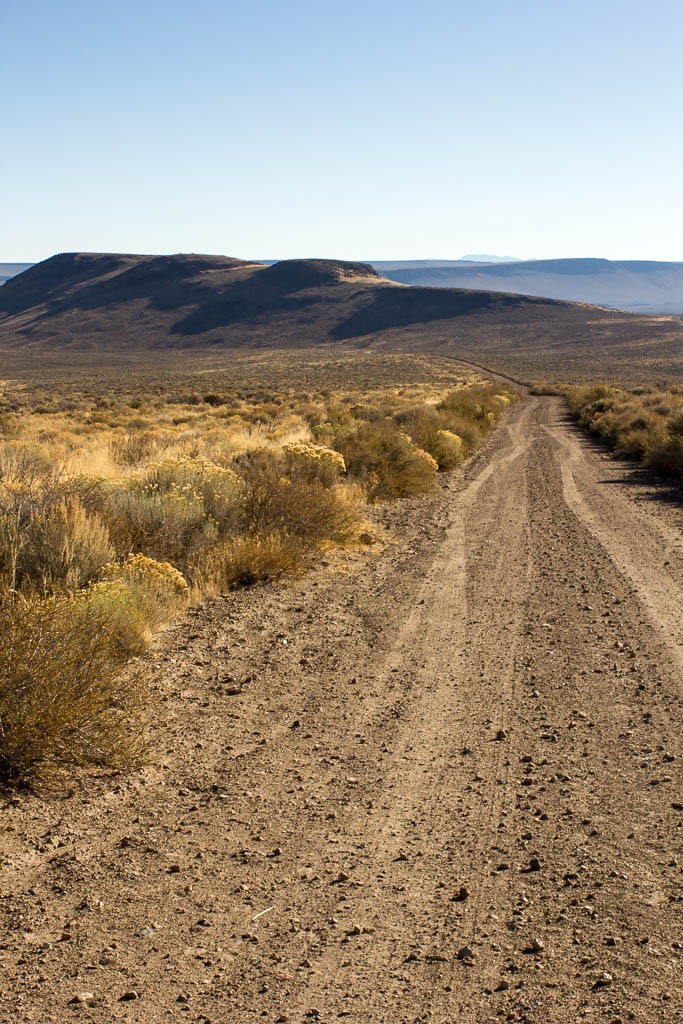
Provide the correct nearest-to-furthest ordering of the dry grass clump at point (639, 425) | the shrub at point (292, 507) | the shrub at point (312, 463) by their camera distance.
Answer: the shrub at point (292, 507) < the shrub at point (312, 463) < the dry grass clump at point (639, 425)

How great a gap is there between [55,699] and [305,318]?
158m

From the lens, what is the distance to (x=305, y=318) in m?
158

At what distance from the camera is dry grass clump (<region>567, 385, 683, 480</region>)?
1905 centimetres

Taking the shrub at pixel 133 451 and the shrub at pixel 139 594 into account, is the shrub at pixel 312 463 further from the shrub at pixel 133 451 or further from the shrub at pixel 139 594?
the shrub at pixel 139 594

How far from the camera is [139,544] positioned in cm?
877

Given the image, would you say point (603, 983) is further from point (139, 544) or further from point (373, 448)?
point (373, 448)

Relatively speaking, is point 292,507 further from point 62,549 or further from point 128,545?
point 62,549

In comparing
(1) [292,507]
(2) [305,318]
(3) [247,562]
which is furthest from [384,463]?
(2) [305,318]

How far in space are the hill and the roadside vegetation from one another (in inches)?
3381

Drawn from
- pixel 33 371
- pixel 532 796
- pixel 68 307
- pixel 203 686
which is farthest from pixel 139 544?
pixel 68 307

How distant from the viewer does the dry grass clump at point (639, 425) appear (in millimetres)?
19047

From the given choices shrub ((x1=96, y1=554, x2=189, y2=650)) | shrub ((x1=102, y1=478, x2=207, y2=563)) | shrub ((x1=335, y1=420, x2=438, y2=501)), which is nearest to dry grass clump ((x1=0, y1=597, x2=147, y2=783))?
shrub ((x1=96, y1=554, x2=189, y2=650))

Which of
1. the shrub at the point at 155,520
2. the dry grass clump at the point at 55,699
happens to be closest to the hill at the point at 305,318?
the shrub at the point at 155,520

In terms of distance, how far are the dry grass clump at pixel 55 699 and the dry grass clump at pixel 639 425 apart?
608 inches
